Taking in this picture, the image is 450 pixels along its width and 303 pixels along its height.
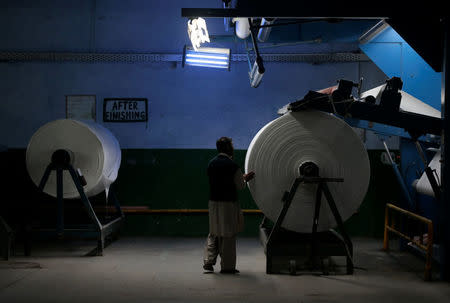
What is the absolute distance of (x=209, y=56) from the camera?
24.6 ft

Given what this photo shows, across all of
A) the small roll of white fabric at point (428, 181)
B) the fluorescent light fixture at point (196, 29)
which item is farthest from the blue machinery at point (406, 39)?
the fluorescent light fixture at point (196, 29)

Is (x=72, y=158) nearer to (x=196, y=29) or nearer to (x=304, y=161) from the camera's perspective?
(x=196, y=29)

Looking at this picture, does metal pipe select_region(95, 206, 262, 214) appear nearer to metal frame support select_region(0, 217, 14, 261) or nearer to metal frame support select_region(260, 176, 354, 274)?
metal frame support select_region(0, 217, 14, 261)

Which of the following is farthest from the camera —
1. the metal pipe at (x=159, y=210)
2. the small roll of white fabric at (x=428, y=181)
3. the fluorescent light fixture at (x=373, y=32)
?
the metal pipe at (x=159, y=210)

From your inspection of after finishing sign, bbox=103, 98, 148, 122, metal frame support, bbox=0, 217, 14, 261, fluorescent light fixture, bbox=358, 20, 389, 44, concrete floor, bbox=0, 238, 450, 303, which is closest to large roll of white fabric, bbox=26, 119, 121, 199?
metal frame support, bbox=0, 217, 14, 261

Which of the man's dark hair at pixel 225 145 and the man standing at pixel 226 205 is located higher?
the man's dark hair at pixel 225 145

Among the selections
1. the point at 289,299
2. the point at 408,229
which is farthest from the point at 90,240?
the point at 408,229

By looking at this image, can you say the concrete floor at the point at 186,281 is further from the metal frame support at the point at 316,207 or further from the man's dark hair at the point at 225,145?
the man's dark hair at the point at 225,145

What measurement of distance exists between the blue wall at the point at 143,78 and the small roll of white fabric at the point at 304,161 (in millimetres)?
2701

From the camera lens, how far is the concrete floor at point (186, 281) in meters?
4.87

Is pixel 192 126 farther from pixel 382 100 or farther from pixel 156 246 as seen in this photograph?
pixel 382 100

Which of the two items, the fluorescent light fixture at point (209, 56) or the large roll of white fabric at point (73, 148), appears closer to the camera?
the large roll of white fabric at point (73, 148)

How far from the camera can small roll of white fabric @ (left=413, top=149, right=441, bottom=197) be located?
609cm

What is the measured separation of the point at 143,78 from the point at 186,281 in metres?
4.19
